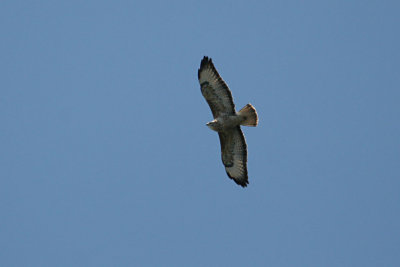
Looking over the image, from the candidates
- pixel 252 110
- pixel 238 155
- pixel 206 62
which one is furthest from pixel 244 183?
pixel 206 62

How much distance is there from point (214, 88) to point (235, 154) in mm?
1818

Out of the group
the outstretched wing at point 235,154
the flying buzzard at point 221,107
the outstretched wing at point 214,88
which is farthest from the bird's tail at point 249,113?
the outstretched wing at point 235,154

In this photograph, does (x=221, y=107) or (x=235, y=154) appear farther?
(x=235, y=154)

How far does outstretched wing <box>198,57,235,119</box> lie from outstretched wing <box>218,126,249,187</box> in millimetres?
647

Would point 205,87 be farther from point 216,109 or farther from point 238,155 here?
point 238,155

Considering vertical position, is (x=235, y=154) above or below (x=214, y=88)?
below

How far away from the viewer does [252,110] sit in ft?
45.2

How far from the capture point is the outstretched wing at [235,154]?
47.0 feet

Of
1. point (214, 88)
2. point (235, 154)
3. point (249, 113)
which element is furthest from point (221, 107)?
point (235, 154)

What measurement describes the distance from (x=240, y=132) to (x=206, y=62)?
6.00 feet

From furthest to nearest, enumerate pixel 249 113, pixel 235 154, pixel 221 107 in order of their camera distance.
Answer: pixel 235 154 → pixel 221 107 → pixel 249 113

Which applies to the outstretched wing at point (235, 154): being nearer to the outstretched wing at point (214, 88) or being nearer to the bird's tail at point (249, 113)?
the bird's tail at point (249, 113)

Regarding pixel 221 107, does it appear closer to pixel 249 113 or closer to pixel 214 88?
pixel 214 88

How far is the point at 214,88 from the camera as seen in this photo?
1382 centimetres
